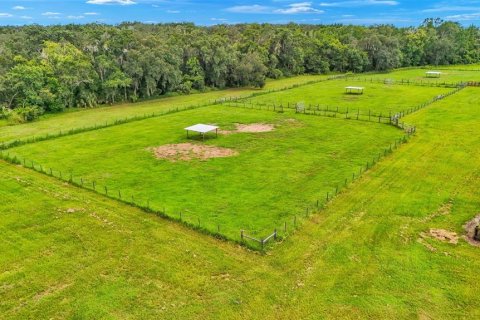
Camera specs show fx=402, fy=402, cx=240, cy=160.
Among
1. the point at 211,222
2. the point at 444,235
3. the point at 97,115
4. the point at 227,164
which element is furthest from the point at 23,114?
the point at 444,235

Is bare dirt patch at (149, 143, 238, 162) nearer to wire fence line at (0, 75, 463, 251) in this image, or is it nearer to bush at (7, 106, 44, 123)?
wire fence line at (0, 75, 463, 251)

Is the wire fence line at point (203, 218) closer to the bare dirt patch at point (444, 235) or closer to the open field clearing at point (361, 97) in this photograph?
the bare dirt patch at point (444, 235)

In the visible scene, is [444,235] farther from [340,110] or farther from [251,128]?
[340,110]

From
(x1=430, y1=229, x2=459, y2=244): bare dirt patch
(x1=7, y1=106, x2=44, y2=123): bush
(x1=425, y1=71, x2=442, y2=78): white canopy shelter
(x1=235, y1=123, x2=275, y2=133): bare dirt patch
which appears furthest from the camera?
(x1=425, y1=71, x2=442, y2=78): white canopy shelter

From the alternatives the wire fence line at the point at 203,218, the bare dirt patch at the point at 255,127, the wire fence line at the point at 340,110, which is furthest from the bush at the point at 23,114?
the bare dirt patch at the point at 255,127

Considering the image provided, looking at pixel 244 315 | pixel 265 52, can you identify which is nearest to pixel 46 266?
pixel 244 315

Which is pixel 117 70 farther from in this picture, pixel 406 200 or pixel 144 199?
pixel 406 200

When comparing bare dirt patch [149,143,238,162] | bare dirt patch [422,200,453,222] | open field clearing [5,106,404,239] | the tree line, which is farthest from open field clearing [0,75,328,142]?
bare dirt patch [422,200,453,222]
